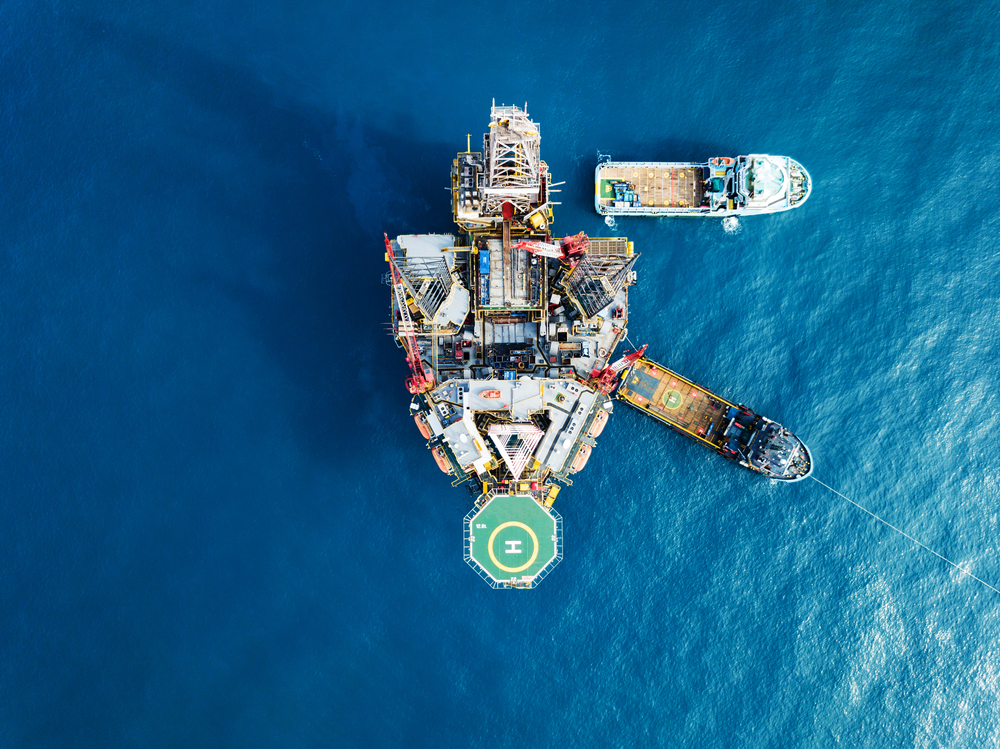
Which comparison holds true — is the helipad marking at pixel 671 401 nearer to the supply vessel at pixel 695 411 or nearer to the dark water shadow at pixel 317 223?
the supply vessel at pixel 695 411

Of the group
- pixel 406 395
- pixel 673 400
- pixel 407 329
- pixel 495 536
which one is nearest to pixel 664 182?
pixel 673 400

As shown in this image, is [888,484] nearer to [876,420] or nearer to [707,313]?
[876,420]

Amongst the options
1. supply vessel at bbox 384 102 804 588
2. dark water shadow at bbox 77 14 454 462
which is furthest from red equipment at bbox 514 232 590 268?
dark water shadow at bbox 77 14 454 462

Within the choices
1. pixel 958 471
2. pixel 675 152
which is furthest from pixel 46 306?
pixel 958 471

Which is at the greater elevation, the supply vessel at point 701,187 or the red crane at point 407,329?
the supply vessel at point 701,187

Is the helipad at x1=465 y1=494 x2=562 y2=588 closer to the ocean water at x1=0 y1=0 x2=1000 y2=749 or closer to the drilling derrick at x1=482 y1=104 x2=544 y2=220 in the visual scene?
the ocean water at x1=0 y1=0 x2=1000 y2=749

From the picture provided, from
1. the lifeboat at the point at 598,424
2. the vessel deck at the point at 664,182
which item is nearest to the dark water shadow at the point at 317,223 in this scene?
the vessel deck at the point at 664,182

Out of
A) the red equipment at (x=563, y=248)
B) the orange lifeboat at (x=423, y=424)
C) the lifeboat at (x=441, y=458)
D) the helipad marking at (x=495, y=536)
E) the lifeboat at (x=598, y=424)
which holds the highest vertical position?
the red equipment at (x=563, y=248)

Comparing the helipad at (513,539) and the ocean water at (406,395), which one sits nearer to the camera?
the helipad at (513,539)
